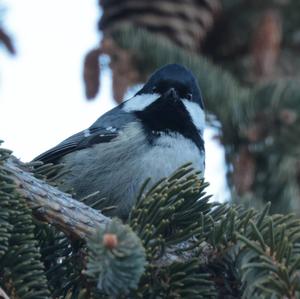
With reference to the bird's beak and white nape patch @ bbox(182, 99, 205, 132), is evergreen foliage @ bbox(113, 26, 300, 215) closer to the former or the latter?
white nape patch @ bbox(182, 99, 205, 132)

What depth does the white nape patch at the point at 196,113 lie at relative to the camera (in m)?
3.39

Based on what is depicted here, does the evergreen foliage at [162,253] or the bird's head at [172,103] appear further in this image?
the bird's head at [172,103]

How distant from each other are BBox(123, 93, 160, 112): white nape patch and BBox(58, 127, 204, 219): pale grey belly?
0.32m

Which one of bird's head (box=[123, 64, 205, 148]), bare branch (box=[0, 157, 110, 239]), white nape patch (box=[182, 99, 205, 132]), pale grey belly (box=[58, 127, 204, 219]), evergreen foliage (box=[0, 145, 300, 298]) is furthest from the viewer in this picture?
white nape patch (box=[182, 99, 205, 132])

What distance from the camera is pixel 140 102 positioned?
11.6 ft

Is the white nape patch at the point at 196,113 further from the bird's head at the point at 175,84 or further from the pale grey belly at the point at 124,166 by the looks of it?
the pale grey belly at the point at 124,166

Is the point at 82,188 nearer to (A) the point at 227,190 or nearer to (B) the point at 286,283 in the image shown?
(A) the point at 227,190

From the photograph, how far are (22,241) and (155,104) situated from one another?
182 centimetres

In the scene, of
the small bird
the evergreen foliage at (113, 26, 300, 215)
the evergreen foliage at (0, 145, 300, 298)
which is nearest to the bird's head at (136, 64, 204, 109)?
the small bird

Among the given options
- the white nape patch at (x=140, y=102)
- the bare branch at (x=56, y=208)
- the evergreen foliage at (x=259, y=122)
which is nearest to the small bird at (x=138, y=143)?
the white nape patch at (x=140, y=102)

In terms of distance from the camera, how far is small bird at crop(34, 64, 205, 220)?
301cm

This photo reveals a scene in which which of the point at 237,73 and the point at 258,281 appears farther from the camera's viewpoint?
the point at 237,73

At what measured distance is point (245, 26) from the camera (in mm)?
4402

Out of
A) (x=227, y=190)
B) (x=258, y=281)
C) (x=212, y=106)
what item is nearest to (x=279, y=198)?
(x=227, y=190)
